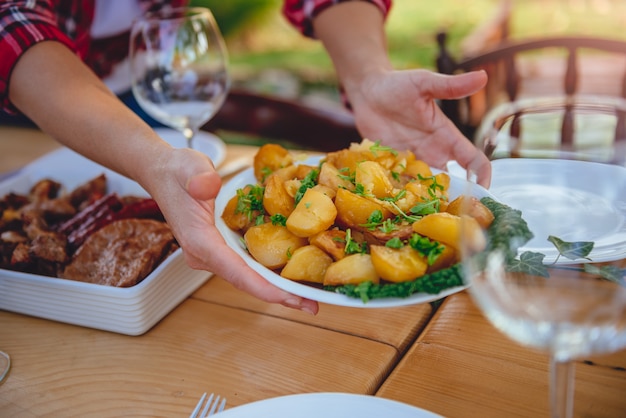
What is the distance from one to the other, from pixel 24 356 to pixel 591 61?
15.1ft

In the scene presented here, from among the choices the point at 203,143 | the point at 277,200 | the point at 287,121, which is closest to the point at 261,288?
the point at 277,200

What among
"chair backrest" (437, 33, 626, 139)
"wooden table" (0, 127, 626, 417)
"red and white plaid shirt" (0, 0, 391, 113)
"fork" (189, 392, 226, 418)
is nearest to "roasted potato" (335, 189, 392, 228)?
"wooden table" (0, 127, 626, 417)

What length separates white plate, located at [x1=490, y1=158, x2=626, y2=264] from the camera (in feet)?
2.81

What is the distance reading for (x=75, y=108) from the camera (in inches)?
51.5

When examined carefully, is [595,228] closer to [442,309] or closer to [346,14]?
[442,309]

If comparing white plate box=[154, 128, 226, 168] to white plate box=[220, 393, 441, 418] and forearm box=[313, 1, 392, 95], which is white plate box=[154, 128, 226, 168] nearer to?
forearm box=[313, 1, 392, 95]

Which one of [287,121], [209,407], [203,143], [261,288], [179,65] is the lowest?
[287,121]

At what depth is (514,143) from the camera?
1.07 meters

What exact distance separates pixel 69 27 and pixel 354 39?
2.81 feet

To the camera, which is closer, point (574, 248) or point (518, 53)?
point (574, 248)

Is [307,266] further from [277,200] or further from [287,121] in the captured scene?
Result: [287,121]

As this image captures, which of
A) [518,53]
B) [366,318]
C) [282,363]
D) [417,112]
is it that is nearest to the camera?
[282,363]

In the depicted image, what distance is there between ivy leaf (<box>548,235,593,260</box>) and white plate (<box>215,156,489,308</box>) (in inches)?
5.9

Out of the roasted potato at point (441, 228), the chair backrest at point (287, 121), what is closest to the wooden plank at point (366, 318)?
the roasted potato at point (441, 228)
